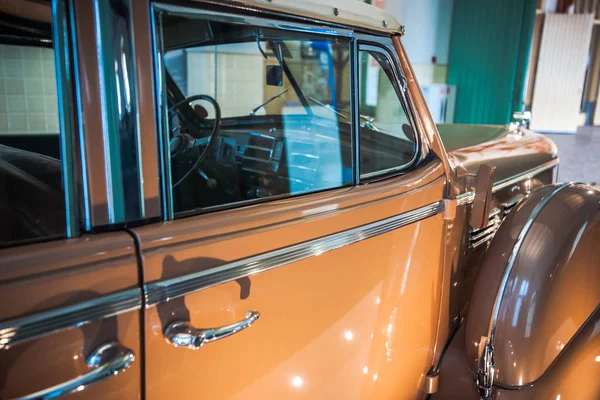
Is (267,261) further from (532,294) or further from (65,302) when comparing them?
(532,294)

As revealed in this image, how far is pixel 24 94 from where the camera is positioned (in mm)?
3260

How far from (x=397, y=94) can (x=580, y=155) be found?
8478 mm

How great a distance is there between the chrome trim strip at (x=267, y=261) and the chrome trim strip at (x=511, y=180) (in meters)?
0.32

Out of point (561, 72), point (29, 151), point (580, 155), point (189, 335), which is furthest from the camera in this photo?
point (561, 72)

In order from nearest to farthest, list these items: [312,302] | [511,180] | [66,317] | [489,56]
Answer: [66,317], [312,302], [511,180], [489,56]

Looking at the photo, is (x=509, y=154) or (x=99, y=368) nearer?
(x=99, y=368)

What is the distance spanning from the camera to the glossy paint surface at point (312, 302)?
963 millimetres

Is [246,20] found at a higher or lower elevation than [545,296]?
higher

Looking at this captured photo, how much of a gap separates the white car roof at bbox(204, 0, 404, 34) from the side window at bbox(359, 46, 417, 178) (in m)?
0.08

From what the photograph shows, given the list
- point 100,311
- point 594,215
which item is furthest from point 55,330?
point 594,215

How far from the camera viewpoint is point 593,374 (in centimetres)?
152

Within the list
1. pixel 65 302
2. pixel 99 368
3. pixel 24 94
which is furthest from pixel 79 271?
pixel 24 94

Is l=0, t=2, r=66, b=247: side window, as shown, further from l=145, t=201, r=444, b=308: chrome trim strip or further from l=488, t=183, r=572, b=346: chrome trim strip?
l=488, t=183, r=572, b=346: chrome trim strip

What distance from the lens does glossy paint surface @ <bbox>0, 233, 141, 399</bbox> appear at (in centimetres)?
77
